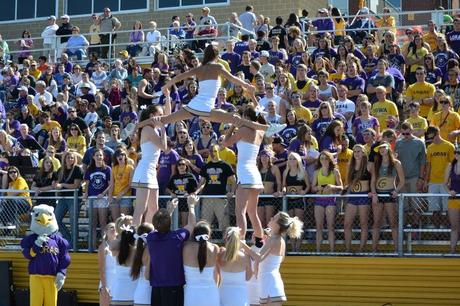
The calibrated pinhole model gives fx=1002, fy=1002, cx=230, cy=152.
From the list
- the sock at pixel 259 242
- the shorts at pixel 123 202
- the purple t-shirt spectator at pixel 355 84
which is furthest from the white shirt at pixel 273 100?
the sock at pixel 259 242

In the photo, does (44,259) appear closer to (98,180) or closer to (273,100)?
(98,180)

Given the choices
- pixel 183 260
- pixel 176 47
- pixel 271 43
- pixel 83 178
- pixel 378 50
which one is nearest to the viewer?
pixel 183 260

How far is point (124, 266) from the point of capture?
11.8 meters

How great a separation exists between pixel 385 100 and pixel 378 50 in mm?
3152

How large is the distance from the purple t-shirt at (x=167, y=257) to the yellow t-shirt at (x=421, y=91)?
290 inches

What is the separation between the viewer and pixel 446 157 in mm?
14484

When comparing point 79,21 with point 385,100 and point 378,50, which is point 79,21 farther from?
point 385,100

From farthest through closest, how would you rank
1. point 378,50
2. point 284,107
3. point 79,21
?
point 79,21
point 378,50
point 284,107

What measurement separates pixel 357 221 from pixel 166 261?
13.1 ft

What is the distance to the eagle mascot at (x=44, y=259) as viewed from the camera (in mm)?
13984

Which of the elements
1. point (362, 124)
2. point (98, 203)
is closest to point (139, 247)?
point (98, 203)

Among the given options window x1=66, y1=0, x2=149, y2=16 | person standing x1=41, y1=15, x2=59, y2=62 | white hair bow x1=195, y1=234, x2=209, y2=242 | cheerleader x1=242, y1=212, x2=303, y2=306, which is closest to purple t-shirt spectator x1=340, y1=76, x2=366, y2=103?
cheerleader x1=242, y1=212, x2=303, y2=306

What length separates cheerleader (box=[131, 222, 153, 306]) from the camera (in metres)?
11.4

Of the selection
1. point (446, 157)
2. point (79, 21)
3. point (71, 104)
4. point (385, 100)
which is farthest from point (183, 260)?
point (79, 21)
